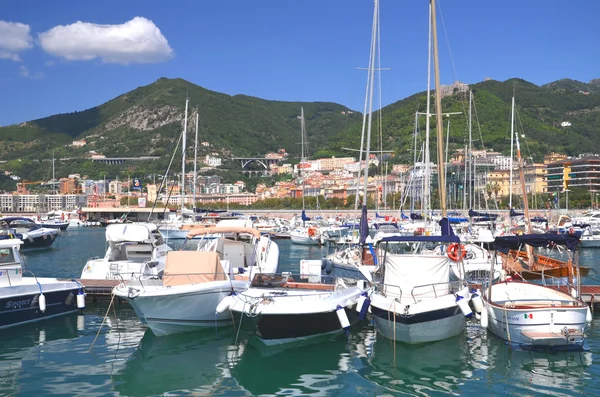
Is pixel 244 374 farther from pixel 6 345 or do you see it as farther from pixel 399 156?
pixel 399 156

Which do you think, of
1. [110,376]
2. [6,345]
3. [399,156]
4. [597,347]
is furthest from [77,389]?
[399,156]

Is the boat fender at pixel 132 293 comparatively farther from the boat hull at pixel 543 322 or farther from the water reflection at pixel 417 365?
the boat hull at pixel 543 322

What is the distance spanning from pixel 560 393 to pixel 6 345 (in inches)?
598

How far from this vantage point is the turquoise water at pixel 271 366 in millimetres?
14836

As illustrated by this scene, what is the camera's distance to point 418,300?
18.2 m

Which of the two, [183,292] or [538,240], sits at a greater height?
[538,240]

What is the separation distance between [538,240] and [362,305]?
19.1 ft

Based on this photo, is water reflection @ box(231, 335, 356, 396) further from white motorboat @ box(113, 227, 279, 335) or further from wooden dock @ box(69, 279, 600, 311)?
wooden dock @ box(69, 279, 600, 311)

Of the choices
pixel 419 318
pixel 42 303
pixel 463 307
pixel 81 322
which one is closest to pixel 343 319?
pixel 419 318

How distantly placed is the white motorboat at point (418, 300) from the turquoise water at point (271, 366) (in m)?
0.51

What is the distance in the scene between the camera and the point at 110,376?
622 inches

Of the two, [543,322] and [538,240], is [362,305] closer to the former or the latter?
[543,322]

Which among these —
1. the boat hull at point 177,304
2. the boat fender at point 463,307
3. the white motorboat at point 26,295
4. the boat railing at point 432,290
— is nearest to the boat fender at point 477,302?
the boat railing at point 432,290

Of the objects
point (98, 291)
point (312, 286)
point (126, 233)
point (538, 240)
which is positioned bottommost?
point (98, 291)
